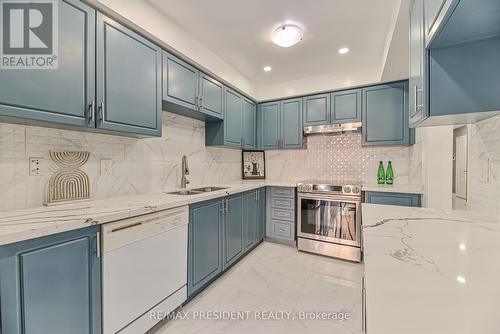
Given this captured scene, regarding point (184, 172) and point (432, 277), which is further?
point (184, 172)

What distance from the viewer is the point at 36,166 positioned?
1416 mm

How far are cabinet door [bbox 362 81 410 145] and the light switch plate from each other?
11.0 ft

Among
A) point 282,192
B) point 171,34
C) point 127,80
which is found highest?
point 171,34

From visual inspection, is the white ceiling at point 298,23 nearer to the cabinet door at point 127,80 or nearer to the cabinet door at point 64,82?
the cabinet door at point 127,80

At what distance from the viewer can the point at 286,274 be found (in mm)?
2365

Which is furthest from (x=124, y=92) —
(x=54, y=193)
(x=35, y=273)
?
(x=35, y=273)

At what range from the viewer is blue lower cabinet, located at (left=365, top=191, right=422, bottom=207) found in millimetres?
2383

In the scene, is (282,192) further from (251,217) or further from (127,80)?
(127,80)

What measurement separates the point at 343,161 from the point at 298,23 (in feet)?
6.72

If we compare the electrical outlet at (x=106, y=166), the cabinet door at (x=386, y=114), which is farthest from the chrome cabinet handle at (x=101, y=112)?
the cabinet door at (x=386, y=114)

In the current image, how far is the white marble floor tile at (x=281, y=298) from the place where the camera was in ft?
5.29

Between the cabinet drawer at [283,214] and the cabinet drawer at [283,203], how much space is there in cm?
6

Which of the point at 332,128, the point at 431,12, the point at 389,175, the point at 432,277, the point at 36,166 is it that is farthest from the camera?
the point at 332,128

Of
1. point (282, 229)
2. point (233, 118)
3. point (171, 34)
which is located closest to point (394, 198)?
point (282, 229)
